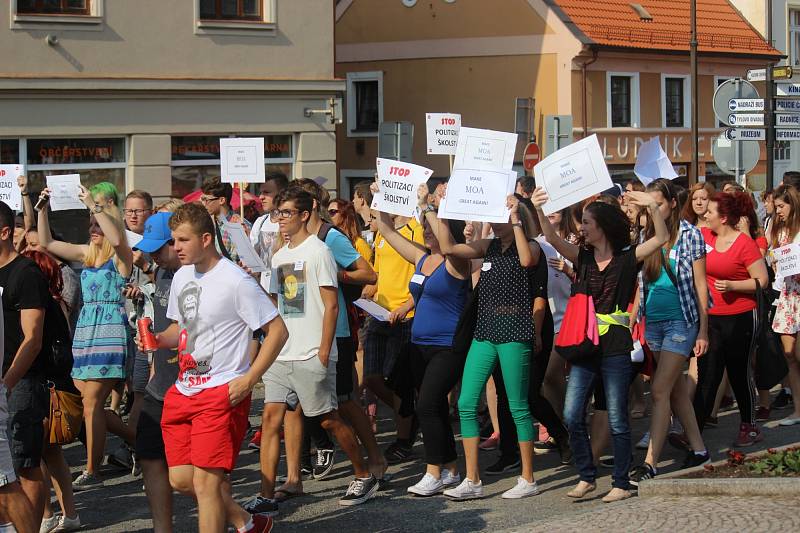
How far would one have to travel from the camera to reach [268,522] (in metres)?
7.31

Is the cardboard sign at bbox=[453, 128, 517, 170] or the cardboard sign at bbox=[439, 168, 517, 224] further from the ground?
the cardboard sign at bbox=[453, 128, 517, 170]

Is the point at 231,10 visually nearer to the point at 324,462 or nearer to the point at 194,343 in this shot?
the point at 324,462

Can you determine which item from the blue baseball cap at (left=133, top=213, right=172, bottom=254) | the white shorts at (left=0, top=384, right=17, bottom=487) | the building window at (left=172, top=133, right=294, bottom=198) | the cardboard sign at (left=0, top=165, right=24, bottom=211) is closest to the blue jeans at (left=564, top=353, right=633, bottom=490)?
the blue baseball cap at (left=133, top=213, right=172, bottom=254)

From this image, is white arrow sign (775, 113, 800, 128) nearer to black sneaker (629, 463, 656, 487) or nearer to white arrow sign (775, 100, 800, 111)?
white arrow sign (775, 100, 800, 111)

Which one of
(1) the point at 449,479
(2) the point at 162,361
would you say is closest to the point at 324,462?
(1) the point at 449,479

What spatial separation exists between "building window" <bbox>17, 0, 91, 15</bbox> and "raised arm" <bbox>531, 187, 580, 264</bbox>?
14272 millimetres

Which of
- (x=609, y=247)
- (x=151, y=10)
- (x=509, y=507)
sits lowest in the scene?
(x=509, y=507)

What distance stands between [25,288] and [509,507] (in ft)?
10.5

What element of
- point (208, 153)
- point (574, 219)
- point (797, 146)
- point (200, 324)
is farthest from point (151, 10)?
point (797, 146)

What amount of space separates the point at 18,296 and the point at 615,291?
11.5ft

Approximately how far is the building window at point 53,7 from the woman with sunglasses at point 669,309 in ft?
46.9

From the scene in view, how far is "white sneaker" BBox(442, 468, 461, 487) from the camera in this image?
8805 millimetres

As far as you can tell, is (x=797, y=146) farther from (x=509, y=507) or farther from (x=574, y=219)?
(x=509, y=507)

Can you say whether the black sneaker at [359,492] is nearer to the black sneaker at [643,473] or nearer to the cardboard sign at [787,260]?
the black sneaker at [643,473]
